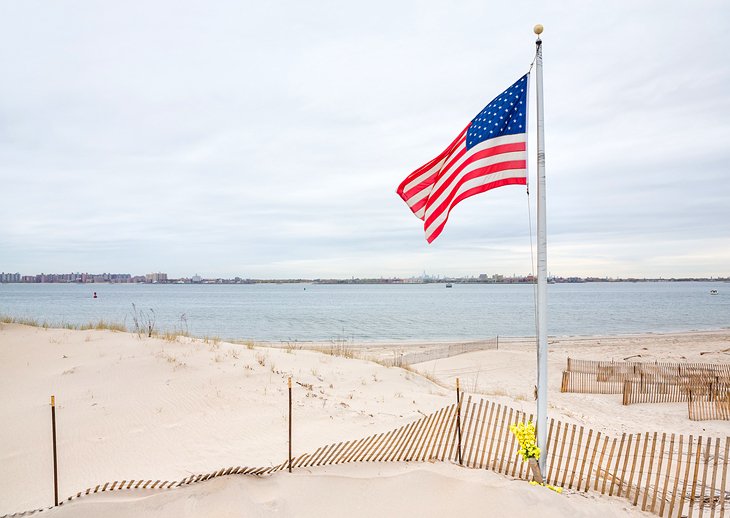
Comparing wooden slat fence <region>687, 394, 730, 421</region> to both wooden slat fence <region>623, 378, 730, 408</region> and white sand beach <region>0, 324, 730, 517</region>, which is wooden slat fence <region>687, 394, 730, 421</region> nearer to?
white sand beach <region>0, 324, 730, 517</region>

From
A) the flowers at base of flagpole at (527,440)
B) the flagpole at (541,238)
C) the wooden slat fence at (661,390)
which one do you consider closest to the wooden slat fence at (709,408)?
the wooden slat fence at (661,390)

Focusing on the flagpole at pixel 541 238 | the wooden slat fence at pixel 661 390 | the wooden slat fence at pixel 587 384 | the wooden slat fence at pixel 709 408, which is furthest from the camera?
the wooden slat fence at pixel 587 384

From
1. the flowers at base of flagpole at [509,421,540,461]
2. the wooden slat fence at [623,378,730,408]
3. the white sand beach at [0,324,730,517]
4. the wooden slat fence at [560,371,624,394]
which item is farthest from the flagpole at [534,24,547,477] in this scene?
the wooden slat fence at [560,371,624,394]

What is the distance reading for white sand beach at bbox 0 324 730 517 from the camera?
6.23 metres

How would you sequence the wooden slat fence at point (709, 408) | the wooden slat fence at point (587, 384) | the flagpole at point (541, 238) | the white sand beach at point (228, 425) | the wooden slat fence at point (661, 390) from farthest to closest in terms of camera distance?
the wooden slat fence at point (587, 384)
the wooden slat fence at point (661, 390)
the wooden slat fence at point (709, 408)
the white sand beach at point (228, 425)
the flagpole at point (541, 238)

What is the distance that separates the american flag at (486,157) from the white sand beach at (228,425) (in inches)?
139

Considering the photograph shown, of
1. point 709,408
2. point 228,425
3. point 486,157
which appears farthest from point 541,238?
point 709,408

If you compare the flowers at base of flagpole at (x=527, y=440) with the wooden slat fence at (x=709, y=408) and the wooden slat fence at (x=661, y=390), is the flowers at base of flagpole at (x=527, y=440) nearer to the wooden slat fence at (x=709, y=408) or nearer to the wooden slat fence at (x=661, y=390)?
the wooden slat fence at (x=709, y=408)

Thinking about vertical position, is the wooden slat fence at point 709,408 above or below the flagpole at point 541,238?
below

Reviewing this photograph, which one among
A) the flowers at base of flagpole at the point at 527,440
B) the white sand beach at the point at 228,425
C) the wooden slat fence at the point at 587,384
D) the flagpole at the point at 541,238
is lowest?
the wooden slat fence at the point at 587,384

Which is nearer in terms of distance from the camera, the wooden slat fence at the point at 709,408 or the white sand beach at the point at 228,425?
the white sand beach at the point at 228,425

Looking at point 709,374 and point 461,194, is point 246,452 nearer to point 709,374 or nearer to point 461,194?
point 461,194

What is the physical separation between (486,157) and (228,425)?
774cm

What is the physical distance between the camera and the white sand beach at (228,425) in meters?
6.23
